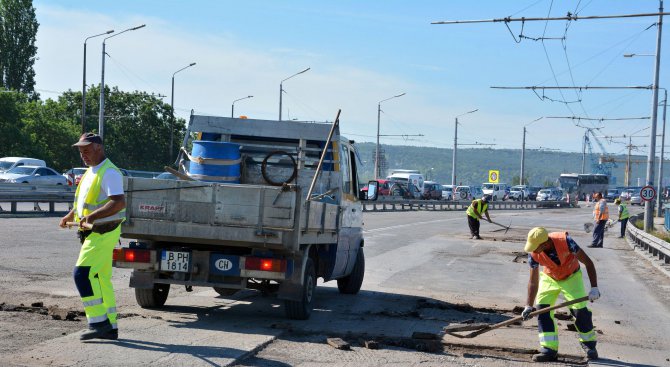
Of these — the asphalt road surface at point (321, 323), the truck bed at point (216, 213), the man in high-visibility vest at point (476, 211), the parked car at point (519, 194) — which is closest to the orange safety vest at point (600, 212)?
the man in high-visibility vest at point (476, 211)

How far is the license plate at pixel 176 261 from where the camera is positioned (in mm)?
9633

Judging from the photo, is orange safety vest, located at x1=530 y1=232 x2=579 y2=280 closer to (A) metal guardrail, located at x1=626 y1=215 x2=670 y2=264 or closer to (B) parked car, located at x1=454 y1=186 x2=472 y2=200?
(A) metal guardrail, located at x1=626 y1=215 x2=670 y2=264

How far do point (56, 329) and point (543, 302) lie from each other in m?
4.40

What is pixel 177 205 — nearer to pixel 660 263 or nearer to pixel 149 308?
pixel 149 308

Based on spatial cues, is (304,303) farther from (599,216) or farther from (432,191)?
(432,191)

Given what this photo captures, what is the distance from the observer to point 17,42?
2904 inches

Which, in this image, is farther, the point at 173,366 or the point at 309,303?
the point at 309,303

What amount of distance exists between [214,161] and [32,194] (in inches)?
839

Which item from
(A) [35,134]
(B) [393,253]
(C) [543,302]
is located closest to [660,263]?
(B) [393,253]

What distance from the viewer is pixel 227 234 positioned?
9.22 m

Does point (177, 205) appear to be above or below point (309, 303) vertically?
above

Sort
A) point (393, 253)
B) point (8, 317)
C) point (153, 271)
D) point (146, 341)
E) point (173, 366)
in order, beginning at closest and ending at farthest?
1. point (173, 366)
2. point (146, 341)
3. point (8, 317)
4. point (153, 271)
5. point (393, 253)

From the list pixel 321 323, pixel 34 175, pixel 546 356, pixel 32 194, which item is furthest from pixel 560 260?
pixel 34 175

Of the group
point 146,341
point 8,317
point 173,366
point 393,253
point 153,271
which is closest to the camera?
point 173,366
